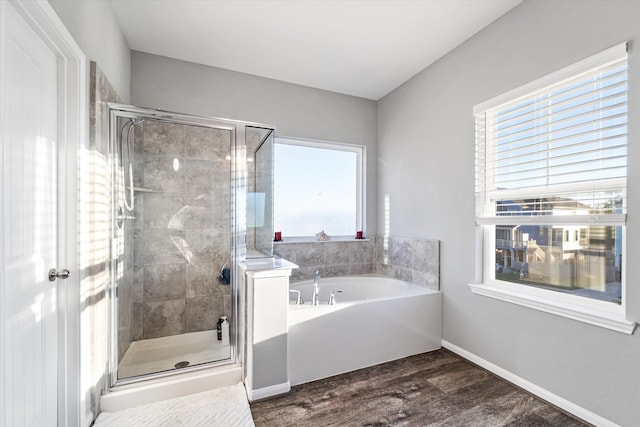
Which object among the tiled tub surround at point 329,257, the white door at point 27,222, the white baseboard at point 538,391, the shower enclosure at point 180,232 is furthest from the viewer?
the tiled tub surround at point 329,257

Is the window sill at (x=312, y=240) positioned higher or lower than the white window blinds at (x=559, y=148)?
lower

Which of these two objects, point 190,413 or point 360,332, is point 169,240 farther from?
point 360,332

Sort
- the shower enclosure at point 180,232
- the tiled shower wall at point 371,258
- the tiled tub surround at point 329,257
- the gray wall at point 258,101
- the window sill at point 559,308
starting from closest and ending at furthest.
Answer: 1. the window sill at point 559,308
2. the shower enclosure at point 180,232
3. the gray wall at point 258,101
4. the tiled shower wall at point 371,258
5. the tiled tub surround at point 329,257

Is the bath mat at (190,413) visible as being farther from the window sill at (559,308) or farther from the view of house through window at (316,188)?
the window sill at (559,308)

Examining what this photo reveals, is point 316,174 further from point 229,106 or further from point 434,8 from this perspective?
point 434,8

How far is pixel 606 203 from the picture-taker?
5.46 ft

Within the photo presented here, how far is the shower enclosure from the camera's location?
204 cm

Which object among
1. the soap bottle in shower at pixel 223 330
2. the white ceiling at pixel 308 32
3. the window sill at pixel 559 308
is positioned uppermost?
the white ceiling at pixel 308 32

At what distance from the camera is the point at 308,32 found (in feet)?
7.82

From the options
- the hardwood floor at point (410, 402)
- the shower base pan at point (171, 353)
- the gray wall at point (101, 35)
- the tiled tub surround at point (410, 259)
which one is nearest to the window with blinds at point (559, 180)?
the tiled tub surround at point (410, 259)

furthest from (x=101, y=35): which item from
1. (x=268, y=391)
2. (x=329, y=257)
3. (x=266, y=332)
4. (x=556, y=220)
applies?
(x=556, y=220)

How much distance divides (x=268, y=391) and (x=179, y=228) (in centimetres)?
142

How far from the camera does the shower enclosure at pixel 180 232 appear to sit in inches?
80.4

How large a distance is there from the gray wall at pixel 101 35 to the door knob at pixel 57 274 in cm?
118
